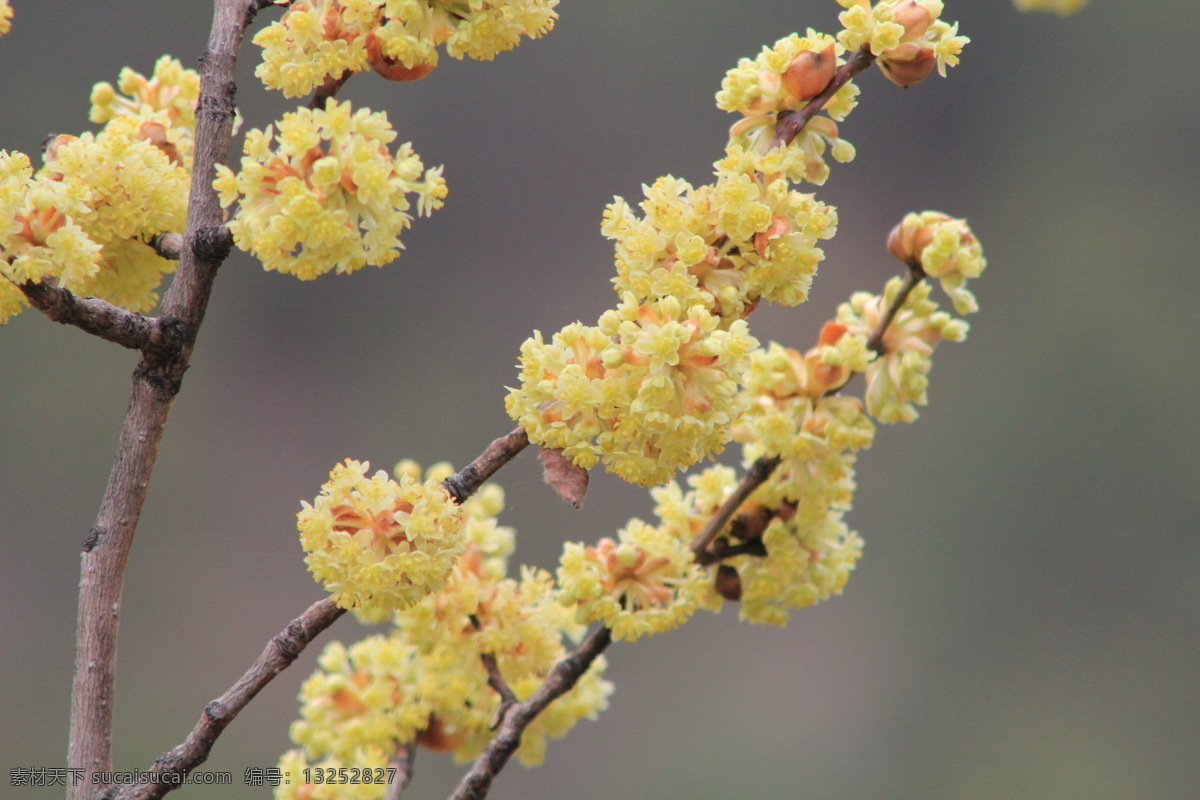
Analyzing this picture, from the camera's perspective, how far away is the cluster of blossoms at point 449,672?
857 millimetres

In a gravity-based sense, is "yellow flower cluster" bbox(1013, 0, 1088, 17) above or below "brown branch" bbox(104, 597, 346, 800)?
below

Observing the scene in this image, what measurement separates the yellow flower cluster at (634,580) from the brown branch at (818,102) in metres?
0.28

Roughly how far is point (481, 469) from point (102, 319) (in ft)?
0.77

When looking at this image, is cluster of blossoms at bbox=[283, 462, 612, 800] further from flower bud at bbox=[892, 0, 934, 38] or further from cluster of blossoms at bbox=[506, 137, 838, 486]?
flower bud at bbox=[892, 0, 934, 38]

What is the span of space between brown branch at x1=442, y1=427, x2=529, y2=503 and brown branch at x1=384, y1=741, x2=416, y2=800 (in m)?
0.29

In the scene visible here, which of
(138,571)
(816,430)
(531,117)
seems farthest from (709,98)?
(816,430)

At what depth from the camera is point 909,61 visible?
0.71 meters

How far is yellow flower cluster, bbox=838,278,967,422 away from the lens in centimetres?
81

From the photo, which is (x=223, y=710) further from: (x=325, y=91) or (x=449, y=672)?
(x=325, y=91)

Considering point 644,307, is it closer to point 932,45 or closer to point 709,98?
point 932,45

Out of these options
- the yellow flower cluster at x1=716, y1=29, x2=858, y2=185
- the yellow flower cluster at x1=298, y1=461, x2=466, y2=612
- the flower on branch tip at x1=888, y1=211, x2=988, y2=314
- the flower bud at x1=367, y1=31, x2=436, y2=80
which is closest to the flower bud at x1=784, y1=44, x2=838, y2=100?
the yellow flower cluster at x1=716, y1=29, x2=858, y2=185

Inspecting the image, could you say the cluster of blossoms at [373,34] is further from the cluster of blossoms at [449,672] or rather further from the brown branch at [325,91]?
the cluster of blossoms at [449,672]

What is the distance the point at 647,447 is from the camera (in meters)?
0.65

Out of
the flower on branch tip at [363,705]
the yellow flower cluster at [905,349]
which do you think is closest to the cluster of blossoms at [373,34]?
the yellow flower cluster at [905,349]
